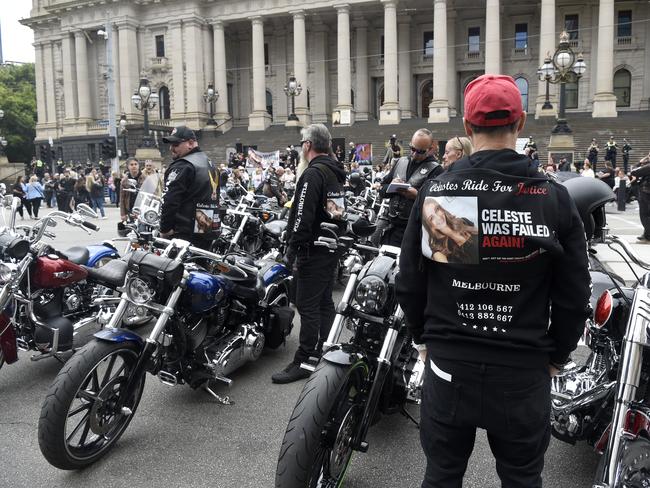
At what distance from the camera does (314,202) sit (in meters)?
4.93

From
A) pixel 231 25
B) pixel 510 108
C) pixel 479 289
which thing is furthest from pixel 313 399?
pixel 231 25

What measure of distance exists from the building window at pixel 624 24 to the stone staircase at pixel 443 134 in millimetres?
8022

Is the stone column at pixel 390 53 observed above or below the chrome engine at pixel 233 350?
above

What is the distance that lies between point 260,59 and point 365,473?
166ft

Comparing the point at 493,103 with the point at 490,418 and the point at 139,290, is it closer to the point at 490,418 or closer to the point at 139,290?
the point at 490,418

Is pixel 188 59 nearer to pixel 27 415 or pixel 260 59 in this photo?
pixel 260 59

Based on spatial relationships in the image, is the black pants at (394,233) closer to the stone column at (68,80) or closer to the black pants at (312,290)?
the black pants at (312,290)

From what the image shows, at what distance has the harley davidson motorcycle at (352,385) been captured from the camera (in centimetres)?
280

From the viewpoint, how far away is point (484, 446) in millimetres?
3980

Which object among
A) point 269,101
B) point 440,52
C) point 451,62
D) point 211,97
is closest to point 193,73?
point 211,97

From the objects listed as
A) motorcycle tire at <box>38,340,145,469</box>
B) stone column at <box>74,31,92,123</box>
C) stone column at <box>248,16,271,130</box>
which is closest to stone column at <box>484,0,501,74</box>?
stone column at <box>248,16,271,130</box>

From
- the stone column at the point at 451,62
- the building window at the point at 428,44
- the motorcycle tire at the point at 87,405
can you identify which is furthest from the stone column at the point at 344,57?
the motorcycle tire at the point at 87,405

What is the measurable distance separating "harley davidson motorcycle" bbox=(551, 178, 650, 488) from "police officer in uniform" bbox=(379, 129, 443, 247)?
215 centimetres

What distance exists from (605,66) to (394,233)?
41064 millimetres
